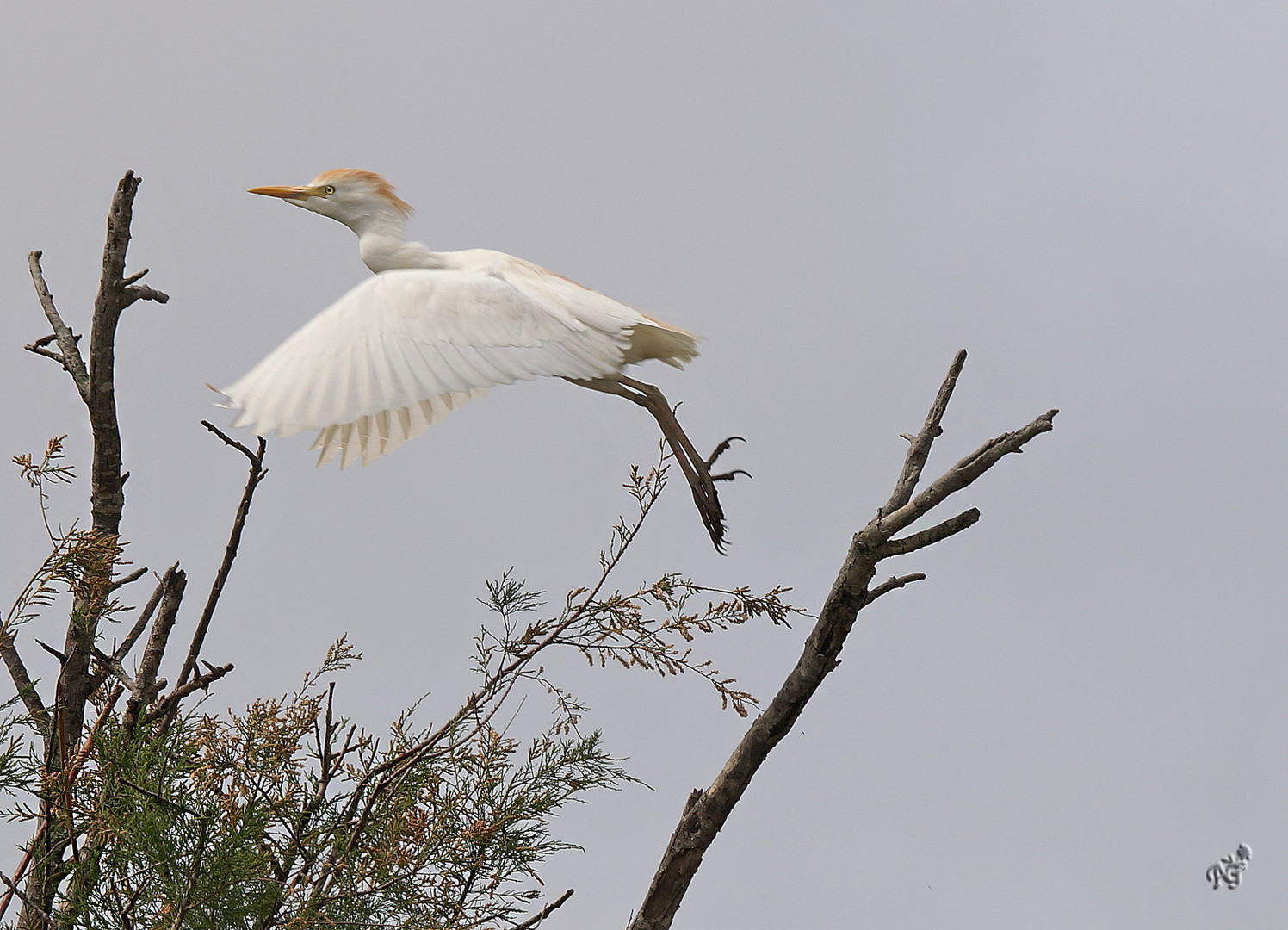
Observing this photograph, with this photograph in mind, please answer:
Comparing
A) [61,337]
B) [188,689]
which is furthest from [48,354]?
[188,689]

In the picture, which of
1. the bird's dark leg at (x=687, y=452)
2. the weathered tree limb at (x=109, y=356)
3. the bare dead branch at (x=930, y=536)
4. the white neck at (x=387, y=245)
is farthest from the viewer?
the white neck at (x=387, y=245)

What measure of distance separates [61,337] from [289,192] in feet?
3.88

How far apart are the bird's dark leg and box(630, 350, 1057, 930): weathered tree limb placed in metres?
0.63

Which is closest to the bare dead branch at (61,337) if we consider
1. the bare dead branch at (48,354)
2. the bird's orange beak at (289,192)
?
the bare dead branch at (48,354)

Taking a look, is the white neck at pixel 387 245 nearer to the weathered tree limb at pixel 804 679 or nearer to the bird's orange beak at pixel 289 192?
the bird's orange beak at pixel 289 192

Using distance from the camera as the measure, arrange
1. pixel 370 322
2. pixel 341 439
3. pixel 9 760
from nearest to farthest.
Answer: pixel 9 760 → pixel 370 322 → pixel 341 439

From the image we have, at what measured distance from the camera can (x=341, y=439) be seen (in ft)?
10.3

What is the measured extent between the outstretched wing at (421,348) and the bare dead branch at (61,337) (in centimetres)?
33

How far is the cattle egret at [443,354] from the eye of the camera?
2420mm

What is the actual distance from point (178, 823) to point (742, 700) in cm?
94

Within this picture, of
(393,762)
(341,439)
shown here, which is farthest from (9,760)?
(341,439)

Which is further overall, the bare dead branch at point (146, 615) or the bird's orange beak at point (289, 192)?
the bird's orange beak at point (289, 192)

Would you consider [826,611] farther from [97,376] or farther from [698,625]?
[97,376]

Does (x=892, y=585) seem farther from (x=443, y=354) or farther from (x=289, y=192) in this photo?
(x=289, y=192)
